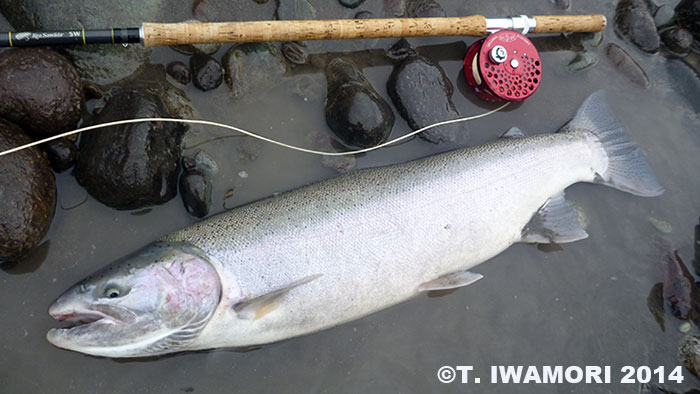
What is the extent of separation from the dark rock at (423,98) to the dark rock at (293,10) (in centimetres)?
79

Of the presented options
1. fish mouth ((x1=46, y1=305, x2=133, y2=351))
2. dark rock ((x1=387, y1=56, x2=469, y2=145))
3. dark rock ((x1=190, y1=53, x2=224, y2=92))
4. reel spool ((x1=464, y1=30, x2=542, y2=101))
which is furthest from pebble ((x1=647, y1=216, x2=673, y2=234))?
fish mouth ((x1=46, y1=305, x2=133, y2=351))

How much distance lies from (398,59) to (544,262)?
185 cm

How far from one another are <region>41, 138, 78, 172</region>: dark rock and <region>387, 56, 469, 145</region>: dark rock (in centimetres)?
216

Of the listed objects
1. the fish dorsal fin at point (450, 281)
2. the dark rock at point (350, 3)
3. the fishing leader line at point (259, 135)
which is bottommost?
the fish dorsal fin at point (450, 281)

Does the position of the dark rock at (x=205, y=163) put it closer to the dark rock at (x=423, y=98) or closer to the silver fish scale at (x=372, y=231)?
the silver fish scale at (x=372, y=231)

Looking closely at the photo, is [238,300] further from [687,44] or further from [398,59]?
[687,44]

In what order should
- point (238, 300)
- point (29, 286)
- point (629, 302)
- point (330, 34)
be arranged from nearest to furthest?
point (238, 300), point (29, 286), point (330, 34), point (629, 302)

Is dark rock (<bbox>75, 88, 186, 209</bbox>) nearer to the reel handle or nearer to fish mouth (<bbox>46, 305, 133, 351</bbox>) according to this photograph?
the reel handle

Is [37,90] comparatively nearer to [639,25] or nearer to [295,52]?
[295,52]

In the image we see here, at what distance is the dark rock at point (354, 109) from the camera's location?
3.12 metres

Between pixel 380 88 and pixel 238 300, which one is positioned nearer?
pixel 238 300

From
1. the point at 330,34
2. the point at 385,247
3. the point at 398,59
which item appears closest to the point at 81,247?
the point at 385,247

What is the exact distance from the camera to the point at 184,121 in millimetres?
2941

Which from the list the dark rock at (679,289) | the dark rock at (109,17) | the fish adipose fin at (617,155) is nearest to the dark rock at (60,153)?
the dark rock at (109,17)
